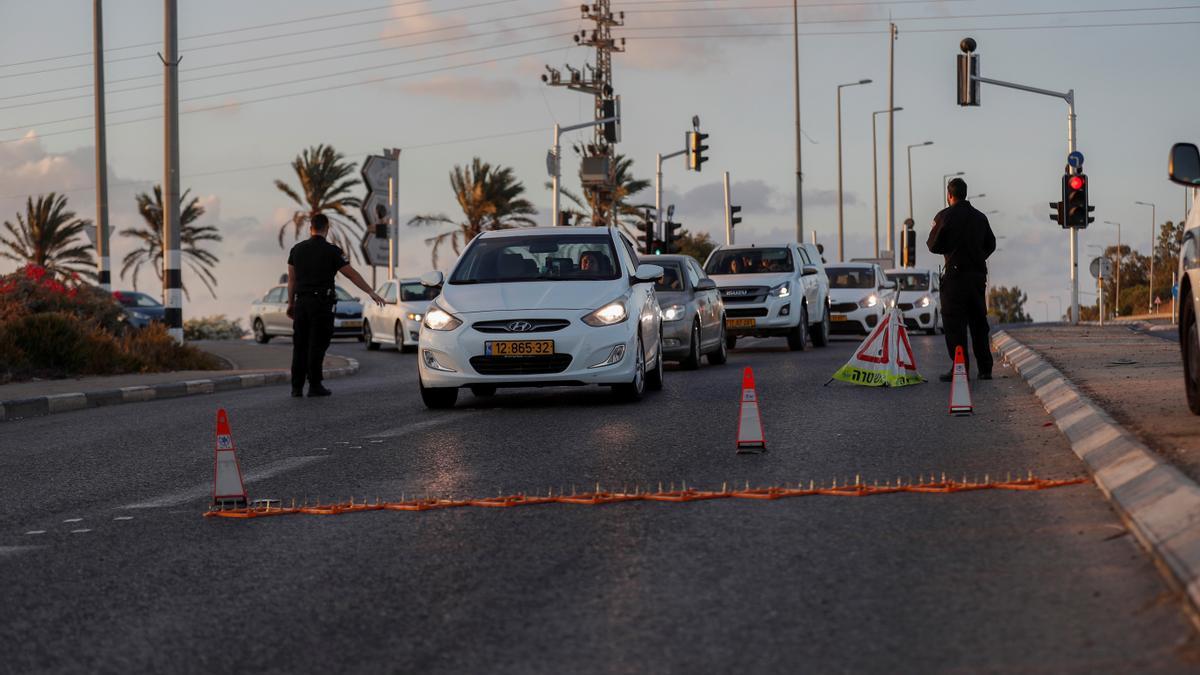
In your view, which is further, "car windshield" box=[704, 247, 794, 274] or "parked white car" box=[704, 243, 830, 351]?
"car windshield" box=[704, 247, 794, 274]

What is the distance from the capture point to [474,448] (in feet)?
34.9

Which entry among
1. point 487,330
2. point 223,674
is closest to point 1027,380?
point 487,330

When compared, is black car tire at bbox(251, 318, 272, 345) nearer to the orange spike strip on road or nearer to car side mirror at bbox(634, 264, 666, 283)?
car side mirror at bbox(634, 264, 666, 283)

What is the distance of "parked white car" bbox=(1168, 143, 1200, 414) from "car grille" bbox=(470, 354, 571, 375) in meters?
5.45

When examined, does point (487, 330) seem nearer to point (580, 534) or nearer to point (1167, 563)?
point (580, 534)

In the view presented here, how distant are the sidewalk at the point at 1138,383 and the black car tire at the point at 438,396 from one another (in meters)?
5.52

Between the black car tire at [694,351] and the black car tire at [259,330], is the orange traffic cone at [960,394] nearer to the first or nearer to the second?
the black car tire at [694,351]

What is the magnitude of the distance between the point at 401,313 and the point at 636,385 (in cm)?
1838

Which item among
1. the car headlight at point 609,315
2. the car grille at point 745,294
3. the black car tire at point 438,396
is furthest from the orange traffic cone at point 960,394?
the car grille at point 745,294

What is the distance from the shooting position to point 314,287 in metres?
16.7

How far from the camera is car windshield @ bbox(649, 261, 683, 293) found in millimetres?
20228

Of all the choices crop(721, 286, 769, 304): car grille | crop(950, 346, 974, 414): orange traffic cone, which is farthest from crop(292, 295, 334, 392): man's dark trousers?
crop(721, 286, 769, 304): car grille

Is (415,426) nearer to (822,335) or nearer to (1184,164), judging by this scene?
(1184,164)

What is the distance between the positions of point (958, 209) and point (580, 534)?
971 centimetres
